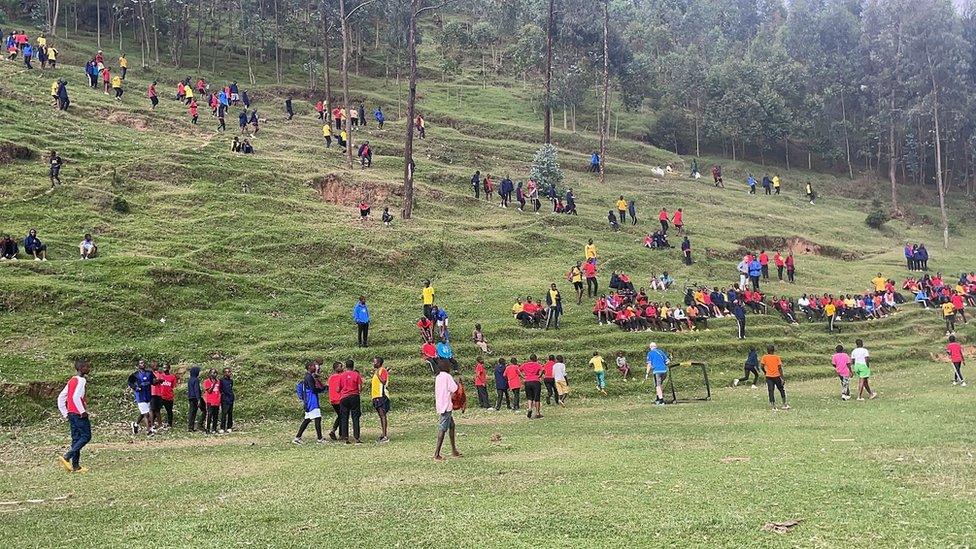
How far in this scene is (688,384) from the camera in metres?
26.0

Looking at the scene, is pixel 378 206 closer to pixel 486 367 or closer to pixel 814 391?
pixel 486 367

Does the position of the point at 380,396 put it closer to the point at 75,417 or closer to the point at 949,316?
the point at 75,417

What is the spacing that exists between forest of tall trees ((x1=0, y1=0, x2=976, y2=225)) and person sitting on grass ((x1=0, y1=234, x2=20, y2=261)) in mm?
40375

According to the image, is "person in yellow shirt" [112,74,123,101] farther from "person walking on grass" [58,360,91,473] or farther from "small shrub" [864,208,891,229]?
"small shrub" [864,208,891,229]

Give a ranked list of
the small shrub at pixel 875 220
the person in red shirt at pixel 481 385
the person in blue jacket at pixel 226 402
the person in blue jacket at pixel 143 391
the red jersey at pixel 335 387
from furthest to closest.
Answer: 1. the small shrub at pixel 875 220
2. the person in red shirt at pixel 481 385
3. the person in blue jacket at pixel 226 402
4. the person in blue jacket at pixel 143 391
5. the red jersey at pixel 335 387

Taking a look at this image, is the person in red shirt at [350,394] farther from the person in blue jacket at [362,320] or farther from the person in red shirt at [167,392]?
the person in blue jacket at [362,320]

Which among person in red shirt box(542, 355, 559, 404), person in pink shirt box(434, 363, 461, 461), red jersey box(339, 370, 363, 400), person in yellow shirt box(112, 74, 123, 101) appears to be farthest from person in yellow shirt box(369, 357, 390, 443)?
person in yellow shirt box(112, 74, 123, 101)

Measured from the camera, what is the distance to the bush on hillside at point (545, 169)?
45.6 metres

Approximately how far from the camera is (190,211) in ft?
115

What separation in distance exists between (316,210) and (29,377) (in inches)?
733

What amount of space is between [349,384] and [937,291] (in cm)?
3278

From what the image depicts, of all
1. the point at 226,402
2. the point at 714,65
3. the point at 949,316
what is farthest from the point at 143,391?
the point at 714,65

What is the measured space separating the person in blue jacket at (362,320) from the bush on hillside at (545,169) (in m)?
22.1

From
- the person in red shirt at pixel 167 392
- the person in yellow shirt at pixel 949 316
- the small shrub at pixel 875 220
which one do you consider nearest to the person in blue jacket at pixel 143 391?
the person in red shirt at pixel 167 392
